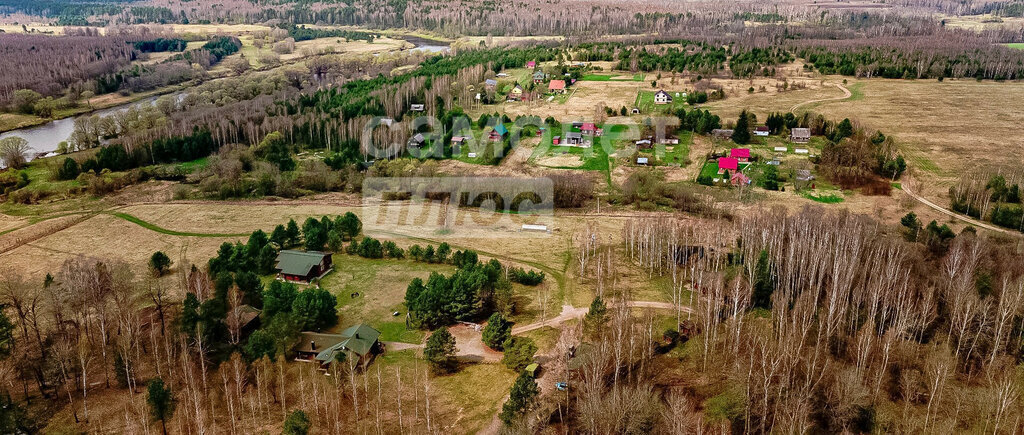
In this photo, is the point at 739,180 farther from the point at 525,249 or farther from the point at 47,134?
the point at 47,134

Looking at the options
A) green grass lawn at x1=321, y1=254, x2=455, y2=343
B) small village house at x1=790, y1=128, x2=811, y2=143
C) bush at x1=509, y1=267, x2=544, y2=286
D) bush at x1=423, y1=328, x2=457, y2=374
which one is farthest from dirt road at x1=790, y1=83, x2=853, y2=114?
bush at x1=423, y1=328, x2=457, y2=374

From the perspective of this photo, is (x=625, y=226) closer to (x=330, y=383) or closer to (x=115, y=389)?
(x=330, y=383)

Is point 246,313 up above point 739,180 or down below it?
below

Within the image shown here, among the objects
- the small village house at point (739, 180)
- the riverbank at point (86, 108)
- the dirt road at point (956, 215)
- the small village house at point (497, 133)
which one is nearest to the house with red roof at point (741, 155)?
the small village house at point (739, 180)

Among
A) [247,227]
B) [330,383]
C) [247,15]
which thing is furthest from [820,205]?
[247,15]

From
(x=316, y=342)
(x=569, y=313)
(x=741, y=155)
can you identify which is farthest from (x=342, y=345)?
(x=741, y=155)

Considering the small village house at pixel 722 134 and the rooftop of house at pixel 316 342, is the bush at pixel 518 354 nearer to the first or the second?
the rooftop of house at pixel 316 342
